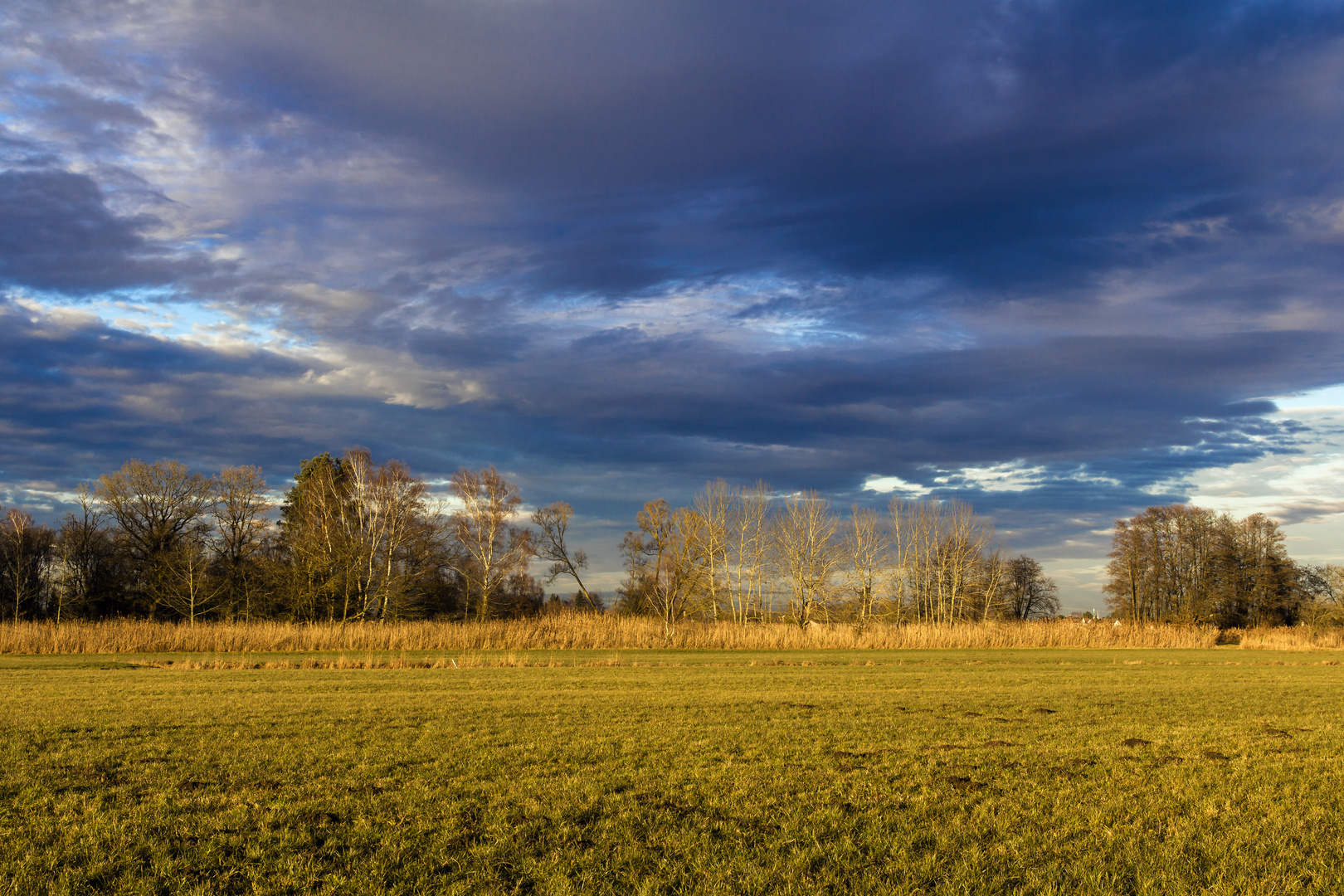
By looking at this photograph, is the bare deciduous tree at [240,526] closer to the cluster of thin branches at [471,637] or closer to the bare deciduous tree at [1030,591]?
the cluster of thin branches at [471,637]

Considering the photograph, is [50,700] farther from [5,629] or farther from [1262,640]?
[1262,640]

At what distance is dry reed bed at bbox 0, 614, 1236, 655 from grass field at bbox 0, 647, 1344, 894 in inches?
833

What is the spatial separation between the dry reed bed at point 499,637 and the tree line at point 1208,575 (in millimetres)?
26046

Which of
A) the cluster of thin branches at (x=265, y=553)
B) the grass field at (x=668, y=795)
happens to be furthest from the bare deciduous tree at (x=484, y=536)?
the grass field at (x=668, y=795)

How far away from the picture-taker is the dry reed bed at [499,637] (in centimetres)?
3619

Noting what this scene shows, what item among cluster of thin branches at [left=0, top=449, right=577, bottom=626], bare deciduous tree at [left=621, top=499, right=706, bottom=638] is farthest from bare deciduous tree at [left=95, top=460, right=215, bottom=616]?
bare deciduous tree at [left=621, top=499, right=706, bottom=638]

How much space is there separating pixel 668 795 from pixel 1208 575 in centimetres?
8149

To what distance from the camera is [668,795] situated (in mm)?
8148

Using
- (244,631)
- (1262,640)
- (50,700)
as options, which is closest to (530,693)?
(50,700)

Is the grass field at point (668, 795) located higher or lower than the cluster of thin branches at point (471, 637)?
higher

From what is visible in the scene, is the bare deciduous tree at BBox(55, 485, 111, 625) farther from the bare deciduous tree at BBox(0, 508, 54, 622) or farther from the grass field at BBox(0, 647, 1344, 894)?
the grass field at BBox(0, 647, 1344, 894)

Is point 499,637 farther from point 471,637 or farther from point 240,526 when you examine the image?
point 240,526

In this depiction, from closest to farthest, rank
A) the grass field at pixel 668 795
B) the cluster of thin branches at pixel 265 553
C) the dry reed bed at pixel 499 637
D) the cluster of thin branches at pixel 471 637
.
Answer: the grass field at pixel 668 795, the cluster of thin branches at pixel 471 637, the dry reed bed at pixel 499 637, the cluster of thin branches at pixel 265 553

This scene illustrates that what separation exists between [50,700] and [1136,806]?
59.9 feet
